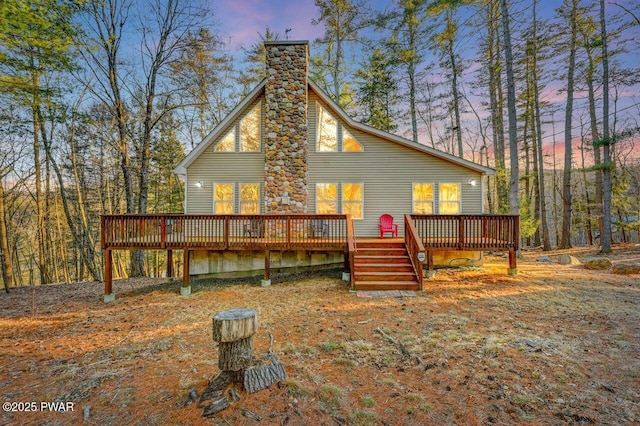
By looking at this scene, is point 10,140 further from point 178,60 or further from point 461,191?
point 461,191

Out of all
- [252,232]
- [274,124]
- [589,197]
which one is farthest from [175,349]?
[589,197]

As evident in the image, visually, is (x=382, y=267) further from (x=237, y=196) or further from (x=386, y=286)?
(x=237, y=196)

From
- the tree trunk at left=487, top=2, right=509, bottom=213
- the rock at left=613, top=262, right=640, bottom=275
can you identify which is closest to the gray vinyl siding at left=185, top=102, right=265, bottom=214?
the rock at left=613, top=262, right=640, bottom=275

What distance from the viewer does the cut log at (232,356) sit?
3.00m

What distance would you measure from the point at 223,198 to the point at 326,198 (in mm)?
3772

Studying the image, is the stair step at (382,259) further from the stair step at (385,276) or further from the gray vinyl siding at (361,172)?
the gray vinyl siding at (361,172)

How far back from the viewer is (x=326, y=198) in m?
10.5

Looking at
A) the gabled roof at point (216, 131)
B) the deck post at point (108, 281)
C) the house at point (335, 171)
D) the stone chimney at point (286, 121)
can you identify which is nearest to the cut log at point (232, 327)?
the deck post at point (108, 281)

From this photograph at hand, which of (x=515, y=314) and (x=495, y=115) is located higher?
(x=495, y=115)

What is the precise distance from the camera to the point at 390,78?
17281 millimetres

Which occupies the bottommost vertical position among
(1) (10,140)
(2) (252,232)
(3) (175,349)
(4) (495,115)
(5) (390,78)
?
A: (3) (175,349)

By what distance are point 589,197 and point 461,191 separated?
17.4 metres

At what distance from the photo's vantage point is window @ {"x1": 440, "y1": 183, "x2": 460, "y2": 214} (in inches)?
404

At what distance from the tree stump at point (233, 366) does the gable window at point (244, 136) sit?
825 centimetres
